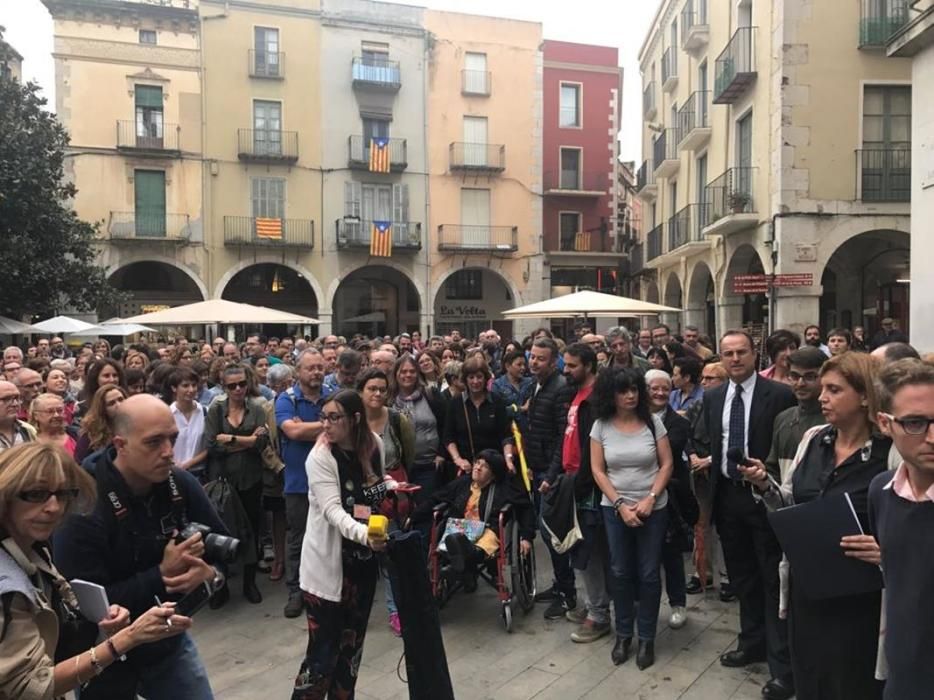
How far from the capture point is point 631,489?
155 inches

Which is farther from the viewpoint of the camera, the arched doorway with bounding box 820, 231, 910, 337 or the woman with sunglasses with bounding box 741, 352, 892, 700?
the arched doorway with bounding box 820, 231, 910, 337

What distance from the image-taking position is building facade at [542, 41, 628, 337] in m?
28.4

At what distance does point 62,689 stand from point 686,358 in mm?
5132

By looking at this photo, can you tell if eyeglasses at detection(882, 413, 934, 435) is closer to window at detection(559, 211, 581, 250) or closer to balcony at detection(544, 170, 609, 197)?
balcony at detection(544, 170, 609, 197)

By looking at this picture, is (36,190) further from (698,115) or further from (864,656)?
(864,656)

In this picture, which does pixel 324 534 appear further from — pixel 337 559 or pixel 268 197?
pixel 268 197

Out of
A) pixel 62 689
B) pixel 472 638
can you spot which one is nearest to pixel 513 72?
pixel 472 638

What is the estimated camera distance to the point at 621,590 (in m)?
3.98

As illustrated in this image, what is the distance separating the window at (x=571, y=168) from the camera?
28859 mm

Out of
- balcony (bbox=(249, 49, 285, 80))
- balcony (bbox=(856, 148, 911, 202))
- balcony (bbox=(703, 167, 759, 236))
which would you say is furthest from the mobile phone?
Answer: balcony (bbox=(249, 49, 285, 80))

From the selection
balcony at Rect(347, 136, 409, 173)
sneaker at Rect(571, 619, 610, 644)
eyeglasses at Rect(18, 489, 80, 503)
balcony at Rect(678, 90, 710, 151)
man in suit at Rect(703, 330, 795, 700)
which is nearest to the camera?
eyeglasses at Rect(18, 489, 80, 503)

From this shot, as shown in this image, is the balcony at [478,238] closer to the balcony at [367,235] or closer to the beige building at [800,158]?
the balcony at [367,235]

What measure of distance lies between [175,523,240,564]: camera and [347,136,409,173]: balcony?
23416 mm

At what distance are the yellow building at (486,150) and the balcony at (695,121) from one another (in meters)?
8.25
